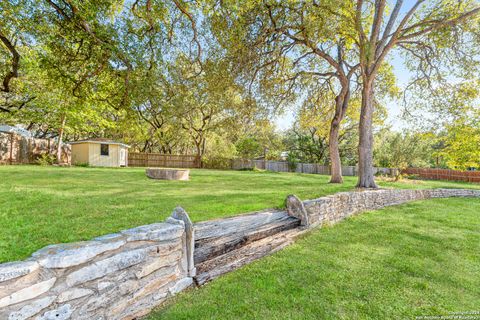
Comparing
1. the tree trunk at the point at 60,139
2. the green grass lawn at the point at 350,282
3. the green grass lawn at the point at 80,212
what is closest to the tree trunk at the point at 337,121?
the green grass lawn at the point at 350,282

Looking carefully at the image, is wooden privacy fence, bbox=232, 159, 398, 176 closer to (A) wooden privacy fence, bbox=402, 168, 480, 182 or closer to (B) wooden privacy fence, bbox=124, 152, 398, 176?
(B) wooden privacy fence, bbox=124, 152, 398, 176

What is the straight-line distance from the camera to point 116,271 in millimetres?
1767

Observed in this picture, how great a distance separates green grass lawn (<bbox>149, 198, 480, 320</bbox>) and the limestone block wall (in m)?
0.22

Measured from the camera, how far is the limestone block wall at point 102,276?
1.35m

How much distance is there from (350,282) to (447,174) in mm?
18905

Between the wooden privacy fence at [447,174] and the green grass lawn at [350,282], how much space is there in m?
15.4

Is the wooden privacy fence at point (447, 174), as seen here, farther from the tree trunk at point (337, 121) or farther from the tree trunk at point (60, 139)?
the tree trunk at point (60, 139)

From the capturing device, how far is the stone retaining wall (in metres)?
1.36

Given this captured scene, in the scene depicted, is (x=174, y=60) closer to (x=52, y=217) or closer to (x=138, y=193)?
(x=138, y=193)

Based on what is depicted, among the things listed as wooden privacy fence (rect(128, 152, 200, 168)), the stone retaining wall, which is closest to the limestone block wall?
the stone retaining wall

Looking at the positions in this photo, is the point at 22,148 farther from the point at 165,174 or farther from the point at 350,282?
the point at 350,282

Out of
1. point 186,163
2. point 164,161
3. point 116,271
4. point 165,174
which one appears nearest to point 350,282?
point 116,271

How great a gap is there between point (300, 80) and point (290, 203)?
6.28 metres

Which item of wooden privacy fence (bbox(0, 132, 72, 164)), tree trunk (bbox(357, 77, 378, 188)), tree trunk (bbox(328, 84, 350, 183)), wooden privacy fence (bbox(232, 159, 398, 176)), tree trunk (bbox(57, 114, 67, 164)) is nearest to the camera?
tree trunk (bbox(357, 77, 378, 188))
